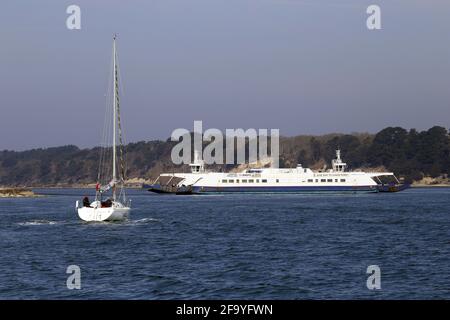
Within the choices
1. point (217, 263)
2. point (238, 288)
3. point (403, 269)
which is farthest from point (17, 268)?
point (403, 269)

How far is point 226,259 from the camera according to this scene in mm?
40719

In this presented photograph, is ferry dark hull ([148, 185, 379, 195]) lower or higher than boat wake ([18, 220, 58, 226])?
higher

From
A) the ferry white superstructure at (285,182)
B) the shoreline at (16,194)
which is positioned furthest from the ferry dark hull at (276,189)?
the shoreline at (16,194)

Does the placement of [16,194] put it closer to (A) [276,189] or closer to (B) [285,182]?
(A) [276,189]

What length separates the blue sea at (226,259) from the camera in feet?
99.8

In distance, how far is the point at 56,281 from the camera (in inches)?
1297

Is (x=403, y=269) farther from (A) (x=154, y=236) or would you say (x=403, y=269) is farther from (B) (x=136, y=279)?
(A) (x=154, y=236)

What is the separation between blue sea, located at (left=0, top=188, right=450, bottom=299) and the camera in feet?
99.8

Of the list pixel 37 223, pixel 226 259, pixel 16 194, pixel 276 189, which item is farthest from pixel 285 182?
pixel 226 259

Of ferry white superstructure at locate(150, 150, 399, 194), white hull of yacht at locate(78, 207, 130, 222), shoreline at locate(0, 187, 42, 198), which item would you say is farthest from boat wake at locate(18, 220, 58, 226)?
shoreline at locate(0, 187, 42, 198)

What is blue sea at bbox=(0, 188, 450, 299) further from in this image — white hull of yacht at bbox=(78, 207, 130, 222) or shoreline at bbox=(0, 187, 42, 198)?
shoreline at bbox=(0, 187, 42, 198)
